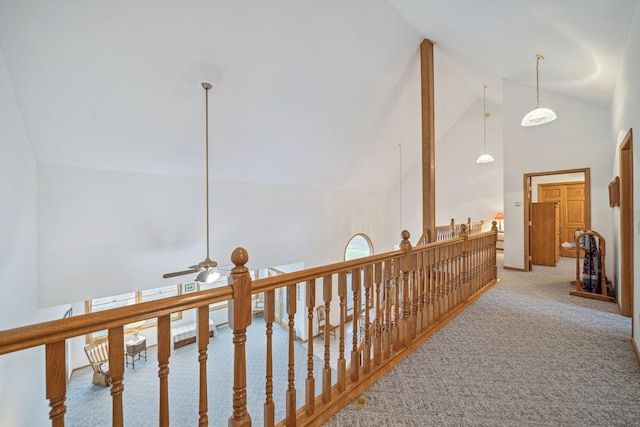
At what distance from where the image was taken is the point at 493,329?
2.69 meters

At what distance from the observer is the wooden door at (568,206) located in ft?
22.8

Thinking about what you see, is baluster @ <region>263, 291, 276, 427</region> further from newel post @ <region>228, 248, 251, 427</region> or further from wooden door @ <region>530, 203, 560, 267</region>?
wooden door @ <region>530, 203, 560, 267</region>

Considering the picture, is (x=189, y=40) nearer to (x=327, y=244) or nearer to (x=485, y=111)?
(x=327, y=244)

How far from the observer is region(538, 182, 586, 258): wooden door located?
6945 millimetres

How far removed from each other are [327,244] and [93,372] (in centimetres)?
643

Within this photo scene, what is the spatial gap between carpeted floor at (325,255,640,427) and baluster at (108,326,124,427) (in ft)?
3.72

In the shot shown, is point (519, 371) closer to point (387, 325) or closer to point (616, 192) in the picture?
point (387, 325)

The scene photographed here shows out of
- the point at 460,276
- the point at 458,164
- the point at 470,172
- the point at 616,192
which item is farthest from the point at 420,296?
the point at 458,164

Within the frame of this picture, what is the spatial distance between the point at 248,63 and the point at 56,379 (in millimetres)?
3594

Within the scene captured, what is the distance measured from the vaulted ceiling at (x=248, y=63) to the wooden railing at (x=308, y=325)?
8.62 ft

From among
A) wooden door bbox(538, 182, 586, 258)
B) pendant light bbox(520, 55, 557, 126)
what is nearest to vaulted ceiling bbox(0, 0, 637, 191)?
pendant light bbox(520, 55, 557, 126)

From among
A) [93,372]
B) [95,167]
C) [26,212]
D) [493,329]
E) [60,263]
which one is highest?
[95,167]

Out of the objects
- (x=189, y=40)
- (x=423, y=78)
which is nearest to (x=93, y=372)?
(x=189, y=40)

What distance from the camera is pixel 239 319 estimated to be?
122 centimetres
